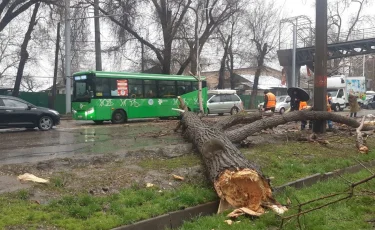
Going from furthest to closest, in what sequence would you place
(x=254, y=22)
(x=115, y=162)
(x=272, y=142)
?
(x=254, y=22) → (x=272, y=142) → (x=115, y=162)

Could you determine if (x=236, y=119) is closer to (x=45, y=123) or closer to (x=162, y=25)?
(x=45, y=123)

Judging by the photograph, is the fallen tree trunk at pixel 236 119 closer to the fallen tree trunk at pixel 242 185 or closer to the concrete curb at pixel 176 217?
the concrete curb at pixel 176 217

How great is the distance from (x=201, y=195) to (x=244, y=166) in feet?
2.64

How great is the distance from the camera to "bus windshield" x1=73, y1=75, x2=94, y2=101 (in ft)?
68.2

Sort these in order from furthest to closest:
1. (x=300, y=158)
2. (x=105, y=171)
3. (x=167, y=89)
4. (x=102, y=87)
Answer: (x=167, y=89) → (x=102, y=87) → (x=300, y=158) → (x=105, y=171)

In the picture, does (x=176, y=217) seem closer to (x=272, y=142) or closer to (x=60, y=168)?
(x=60, y=168)

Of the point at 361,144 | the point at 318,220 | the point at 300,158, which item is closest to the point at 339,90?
the point at 361,144

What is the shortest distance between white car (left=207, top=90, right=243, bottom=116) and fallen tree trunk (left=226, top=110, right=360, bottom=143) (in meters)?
17.1

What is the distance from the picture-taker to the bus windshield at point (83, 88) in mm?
20781

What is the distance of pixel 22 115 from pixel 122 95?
653 centimetres

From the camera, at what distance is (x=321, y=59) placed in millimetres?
13344

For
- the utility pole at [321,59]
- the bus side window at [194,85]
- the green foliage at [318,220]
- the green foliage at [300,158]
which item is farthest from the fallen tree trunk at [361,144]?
the bus side window at [194,85]

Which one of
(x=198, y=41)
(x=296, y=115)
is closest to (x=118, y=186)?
(x=296, y=115)

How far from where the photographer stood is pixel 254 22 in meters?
45.6
